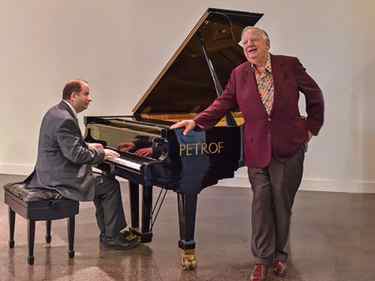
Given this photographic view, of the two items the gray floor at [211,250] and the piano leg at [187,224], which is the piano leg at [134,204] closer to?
→ the gray floor at [211,250]

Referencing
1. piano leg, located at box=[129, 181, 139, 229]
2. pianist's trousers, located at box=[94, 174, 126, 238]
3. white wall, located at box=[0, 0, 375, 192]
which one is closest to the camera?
pianist's trousers, located at box=[94, 174, 126, 238]

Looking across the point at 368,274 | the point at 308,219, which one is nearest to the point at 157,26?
the point at 308,219

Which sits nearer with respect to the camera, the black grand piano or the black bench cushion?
the black grand piano

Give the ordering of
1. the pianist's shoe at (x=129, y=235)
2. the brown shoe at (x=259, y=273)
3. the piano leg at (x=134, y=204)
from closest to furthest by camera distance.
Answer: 1. the brown shoe at (x=259, y=273)
2. the pianist's shoe at (x=129, y=235)
3. the piano leg at (x=134, y=204)

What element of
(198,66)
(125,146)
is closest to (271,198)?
(125,146)

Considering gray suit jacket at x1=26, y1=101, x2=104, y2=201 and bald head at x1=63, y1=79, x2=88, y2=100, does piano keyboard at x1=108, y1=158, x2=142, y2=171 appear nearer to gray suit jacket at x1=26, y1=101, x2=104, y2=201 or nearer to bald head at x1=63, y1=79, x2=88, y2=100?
gray suit jacket at x1=26, y1=101, x2=104, y2=201

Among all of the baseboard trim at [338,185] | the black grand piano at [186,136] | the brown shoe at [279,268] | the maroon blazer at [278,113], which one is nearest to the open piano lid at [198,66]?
the black grand piano at [186,136]

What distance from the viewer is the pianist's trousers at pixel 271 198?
124 inches

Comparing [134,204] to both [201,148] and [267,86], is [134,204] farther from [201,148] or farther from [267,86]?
[267,86]

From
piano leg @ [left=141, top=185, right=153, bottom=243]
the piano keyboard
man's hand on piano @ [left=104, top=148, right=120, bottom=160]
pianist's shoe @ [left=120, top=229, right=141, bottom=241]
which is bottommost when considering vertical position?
pianist's shoe @ [left=120, top=229, right=141, bottom=241]

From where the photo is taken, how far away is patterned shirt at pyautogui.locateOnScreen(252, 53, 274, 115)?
10.2 ft

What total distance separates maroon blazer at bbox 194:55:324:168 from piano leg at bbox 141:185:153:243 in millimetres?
957

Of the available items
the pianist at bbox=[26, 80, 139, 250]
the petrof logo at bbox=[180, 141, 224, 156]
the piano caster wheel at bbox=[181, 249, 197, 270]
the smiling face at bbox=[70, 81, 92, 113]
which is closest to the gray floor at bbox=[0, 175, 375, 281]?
the piano caster wheel at bbox=[181, 249, 197, 270]

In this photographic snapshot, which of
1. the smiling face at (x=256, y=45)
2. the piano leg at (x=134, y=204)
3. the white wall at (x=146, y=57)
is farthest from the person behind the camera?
the white wall at (x=146, y=57)
